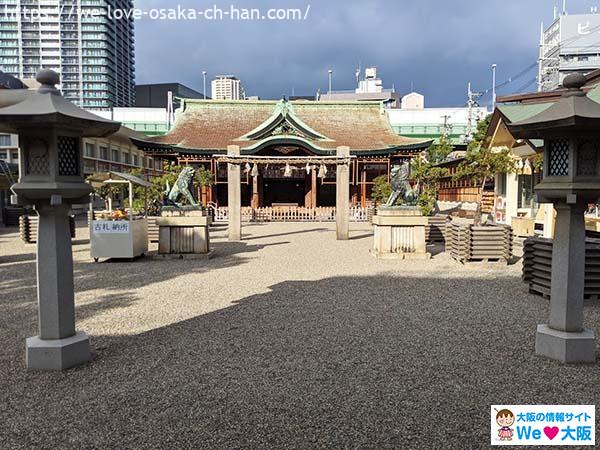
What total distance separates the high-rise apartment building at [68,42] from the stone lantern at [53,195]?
82292mm

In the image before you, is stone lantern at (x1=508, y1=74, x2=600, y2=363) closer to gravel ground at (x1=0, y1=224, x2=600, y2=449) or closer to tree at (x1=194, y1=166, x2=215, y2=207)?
gravel ground at (x1=0, y1=224, x2=600, y2=449)

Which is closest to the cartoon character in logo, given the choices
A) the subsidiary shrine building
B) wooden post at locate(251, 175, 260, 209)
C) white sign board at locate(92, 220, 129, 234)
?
white sign board at locate(92, 220, 129, 234)

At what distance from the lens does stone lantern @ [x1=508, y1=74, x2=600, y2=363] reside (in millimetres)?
4293

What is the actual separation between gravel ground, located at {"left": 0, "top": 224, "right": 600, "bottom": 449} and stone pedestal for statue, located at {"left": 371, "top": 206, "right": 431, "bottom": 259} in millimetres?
2906

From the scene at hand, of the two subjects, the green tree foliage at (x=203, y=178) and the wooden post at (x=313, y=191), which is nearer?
the green tree foliage at (x=203, y=178)

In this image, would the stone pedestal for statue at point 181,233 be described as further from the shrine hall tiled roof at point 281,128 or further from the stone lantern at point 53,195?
the shrine hall tiled roof at point 281,128

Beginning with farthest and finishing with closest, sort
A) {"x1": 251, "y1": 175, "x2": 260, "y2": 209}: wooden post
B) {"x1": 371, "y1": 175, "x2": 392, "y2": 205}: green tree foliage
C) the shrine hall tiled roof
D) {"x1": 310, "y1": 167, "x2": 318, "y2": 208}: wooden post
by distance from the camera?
{"x1": 310, "y1": 167, "x2": 318, "y2": 208}: wooden post → {"x1": 251, "y1": 175, "x2": 260, "y2": 209}: wooden post → the shrine hall tiled roof → {"x1": 371, "y1": 175, "x2": 392, "y2": 205}: green tree foliage

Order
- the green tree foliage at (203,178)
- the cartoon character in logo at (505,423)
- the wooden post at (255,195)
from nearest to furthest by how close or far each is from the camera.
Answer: the cartoon character in logo at (505,423)
the green tree foliage at (203,178)
the wooden post at (255,195)

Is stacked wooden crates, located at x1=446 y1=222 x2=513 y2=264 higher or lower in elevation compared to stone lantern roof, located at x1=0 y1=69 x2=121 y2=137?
lower

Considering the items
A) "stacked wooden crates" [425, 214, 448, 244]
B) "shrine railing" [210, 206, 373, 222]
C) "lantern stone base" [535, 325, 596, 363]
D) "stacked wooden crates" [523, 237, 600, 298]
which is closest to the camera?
"lantern stone base" [535, 325, 596, 363]

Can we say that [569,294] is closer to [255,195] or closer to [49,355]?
[49,355]

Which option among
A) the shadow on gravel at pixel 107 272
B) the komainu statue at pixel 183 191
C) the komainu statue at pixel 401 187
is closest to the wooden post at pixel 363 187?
the komainu statue at pixel 401 187

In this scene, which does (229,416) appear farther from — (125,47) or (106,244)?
(125,47)

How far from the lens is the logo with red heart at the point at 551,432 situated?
10.5 feet
